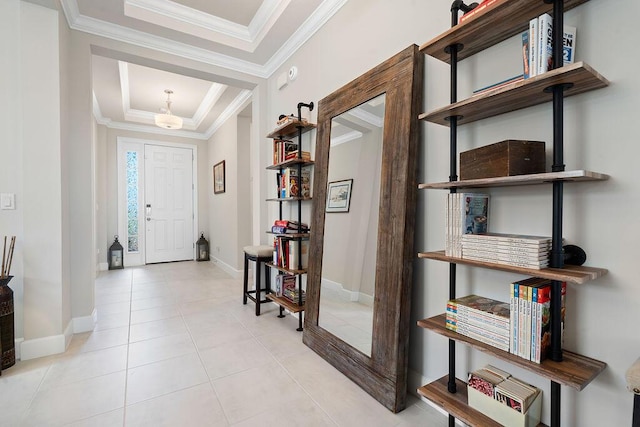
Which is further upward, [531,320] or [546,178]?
[546,178]

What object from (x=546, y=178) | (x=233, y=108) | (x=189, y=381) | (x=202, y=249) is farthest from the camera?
(x=202, y=249)

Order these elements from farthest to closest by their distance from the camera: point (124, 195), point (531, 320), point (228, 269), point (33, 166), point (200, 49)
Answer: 1. point (124, 195)
2. point (228, 269)
3. point (200, 49)
4. point (33, 166)
5. point (531, 320)

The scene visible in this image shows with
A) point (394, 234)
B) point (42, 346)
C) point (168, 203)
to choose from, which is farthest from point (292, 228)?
point (168, 203)

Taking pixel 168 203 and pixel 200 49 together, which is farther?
pixel 168 203

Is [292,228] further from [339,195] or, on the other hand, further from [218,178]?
[218,178]

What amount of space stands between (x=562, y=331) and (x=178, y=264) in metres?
6.01

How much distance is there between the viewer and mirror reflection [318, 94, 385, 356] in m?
1.91

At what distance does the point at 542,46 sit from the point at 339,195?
1408mm

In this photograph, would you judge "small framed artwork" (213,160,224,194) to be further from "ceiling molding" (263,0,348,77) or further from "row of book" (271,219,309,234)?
"row of book" (271,219,309,234)

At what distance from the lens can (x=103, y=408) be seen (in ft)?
5.41

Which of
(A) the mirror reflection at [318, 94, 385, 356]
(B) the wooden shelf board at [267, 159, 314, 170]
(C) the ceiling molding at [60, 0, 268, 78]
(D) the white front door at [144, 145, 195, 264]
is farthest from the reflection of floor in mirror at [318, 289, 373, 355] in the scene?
(D) the white front door at [144, 145, 195, 264]

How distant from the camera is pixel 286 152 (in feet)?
9.64

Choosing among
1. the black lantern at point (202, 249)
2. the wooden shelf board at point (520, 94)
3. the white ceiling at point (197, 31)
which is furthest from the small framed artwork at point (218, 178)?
the wooden shelf board at point (520, 94)

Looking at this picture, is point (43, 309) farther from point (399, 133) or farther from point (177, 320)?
point (399, 133)
